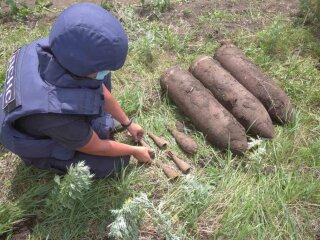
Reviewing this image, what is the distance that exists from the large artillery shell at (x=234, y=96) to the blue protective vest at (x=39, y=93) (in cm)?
117

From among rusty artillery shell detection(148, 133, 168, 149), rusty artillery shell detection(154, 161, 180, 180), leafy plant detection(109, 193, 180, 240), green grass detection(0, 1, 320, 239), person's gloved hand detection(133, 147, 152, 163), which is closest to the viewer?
leafy plant detection(109, 193, 180, 240)

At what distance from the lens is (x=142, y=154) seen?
2674 millimetres

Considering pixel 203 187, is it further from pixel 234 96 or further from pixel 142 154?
pixel 234 96

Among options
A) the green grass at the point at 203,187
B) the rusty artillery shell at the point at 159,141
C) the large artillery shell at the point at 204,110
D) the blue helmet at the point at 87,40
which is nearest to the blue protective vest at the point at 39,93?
the blue helmet at the point at 87,40

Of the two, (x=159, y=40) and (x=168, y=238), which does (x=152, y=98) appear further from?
(x=168, y=238)

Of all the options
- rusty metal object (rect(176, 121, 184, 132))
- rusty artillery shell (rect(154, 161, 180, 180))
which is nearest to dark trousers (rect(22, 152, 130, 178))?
rusty artillery shell (rect(154, 161, 180, 180))

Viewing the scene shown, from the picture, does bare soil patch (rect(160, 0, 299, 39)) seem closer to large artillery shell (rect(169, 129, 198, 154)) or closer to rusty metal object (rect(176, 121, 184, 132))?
rusty metal object (rect(176, 121, 184, 132))

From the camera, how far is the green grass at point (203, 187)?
2482 millimetres

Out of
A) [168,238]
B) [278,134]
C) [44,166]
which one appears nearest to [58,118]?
[44,166]

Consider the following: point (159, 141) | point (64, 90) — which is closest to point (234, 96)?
point (159, 141)

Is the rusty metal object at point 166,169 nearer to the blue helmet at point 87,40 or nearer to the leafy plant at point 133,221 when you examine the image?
the leafy plant at point 133,221

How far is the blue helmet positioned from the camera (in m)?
1.91

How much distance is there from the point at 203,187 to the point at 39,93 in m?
1.19

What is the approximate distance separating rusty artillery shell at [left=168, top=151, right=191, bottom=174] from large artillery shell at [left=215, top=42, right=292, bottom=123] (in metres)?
0.83
